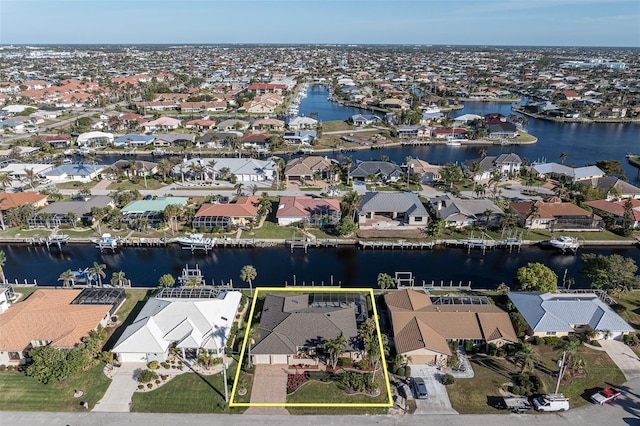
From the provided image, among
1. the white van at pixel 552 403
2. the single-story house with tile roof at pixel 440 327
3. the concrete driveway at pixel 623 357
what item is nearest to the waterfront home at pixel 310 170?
the single-story house with tile roof at pixel 440 327

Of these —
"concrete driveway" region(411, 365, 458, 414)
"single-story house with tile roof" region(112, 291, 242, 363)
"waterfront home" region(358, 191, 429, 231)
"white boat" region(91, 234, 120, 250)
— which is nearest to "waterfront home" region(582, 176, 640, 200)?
"waterfront home" region(358, 191, 429, 231)

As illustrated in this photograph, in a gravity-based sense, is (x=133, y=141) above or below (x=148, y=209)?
above

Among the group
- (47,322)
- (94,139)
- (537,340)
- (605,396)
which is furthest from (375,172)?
(94,139)

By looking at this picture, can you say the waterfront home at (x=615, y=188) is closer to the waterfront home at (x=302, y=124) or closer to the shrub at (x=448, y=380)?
the shrub at (x=448, y=380)

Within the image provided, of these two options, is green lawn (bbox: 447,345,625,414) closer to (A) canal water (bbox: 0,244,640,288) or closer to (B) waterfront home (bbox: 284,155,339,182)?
(A) canal water (bbox: 0,244,640,288)

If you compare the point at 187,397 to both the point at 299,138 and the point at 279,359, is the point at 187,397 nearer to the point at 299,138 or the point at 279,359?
the point at 279,359

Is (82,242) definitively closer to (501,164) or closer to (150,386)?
(150,386)
